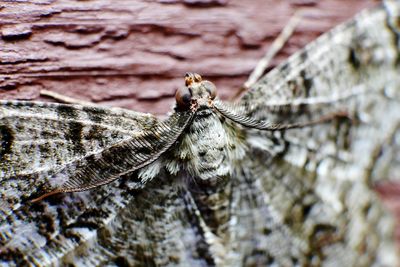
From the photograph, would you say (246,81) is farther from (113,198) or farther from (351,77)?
(113,198)

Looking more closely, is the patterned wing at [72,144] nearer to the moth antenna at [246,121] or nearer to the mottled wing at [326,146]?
the moth antenna at [246,121]

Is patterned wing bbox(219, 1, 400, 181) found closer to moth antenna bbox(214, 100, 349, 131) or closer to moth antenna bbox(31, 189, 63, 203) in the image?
moth antenna bbox(214, 100, 349, 131)

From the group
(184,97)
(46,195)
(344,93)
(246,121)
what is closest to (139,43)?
(184,97)

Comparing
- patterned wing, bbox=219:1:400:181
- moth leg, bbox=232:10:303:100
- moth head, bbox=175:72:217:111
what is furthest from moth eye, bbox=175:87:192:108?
moth leg, bbox=232:10:303:100

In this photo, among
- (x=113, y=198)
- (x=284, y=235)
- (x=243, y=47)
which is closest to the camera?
(x=113, y=198)

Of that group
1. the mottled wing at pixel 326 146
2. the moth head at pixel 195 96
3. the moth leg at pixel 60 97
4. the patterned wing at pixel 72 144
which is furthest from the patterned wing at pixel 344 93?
the moth leg at pixel 60 97

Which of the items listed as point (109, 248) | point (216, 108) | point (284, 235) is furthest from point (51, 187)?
point (284, 235)

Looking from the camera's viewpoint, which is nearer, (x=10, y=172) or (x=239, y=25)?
(x=10, y=172)
